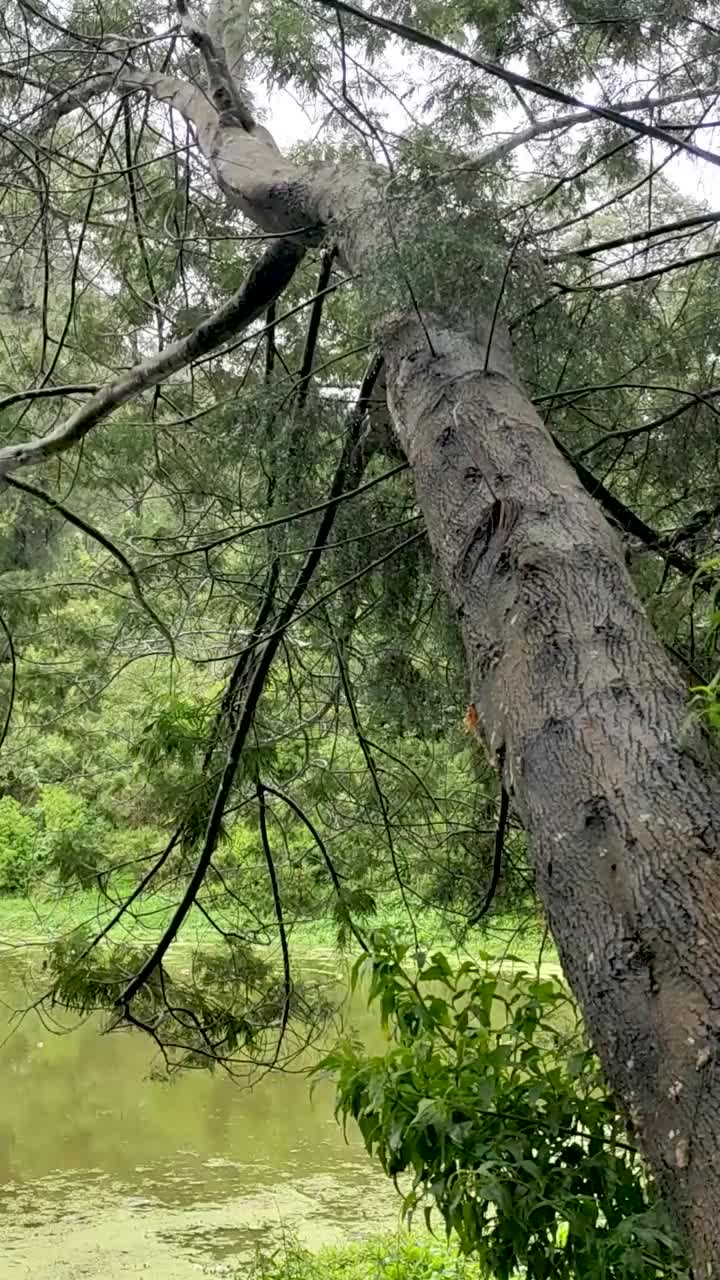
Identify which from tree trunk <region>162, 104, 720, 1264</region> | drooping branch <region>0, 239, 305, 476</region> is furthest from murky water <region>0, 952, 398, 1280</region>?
tree trunk <region>162, 104, 720, 1264</region>

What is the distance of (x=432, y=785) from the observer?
12.4ft

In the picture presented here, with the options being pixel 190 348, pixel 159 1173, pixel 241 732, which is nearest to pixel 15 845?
pixel 159 1173

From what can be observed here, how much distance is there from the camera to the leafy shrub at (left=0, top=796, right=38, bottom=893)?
10305 mm

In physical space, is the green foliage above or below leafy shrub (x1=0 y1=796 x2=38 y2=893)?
below

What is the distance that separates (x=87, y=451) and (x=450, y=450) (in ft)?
8.89

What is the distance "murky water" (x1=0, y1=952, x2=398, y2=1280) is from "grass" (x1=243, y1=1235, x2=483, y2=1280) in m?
0.24

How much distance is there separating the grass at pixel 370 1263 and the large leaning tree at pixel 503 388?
1907 millimetres

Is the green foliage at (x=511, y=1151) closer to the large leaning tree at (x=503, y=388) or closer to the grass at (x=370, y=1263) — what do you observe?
the large leaning tree at (x=503, y=388)

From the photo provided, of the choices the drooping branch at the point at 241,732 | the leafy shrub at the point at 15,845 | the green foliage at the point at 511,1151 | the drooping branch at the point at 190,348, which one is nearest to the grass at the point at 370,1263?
the drooping branch at the point at 241,732

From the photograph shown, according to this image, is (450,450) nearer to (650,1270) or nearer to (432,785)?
(650,1270)

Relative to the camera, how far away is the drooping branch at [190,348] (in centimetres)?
222

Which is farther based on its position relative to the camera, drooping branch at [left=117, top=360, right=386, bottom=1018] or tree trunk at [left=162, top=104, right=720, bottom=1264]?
drooping branch at [left=117, top=360, right=386, bottom=1018]

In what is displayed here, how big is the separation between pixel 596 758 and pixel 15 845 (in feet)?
35.9

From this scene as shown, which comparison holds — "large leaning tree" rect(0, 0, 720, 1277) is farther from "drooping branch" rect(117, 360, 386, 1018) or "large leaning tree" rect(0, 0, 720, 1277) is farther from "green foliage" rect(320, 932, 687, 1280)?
"green foliage" rect(320, 932, 687, 1280)
